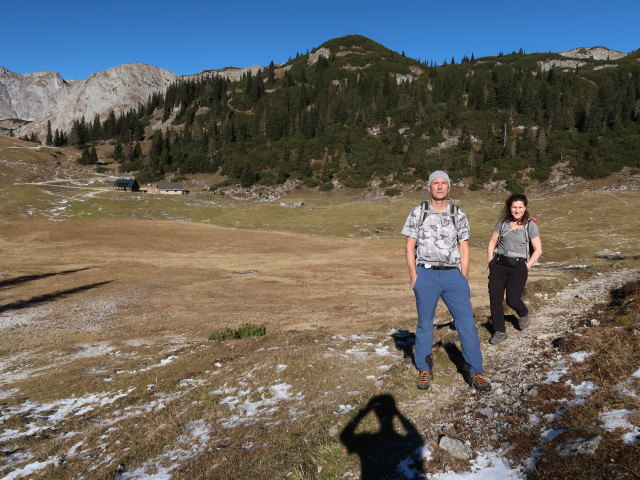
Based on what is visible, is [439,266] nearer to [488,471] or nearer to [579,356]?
[579,356]

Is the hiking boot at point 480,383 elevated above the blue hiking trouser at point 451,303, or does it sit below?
below

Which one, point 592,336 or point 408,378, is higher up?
point 592,336

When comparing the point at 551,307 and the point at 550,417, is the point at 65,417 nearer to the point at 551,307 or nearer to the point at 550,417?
the point at 550,417

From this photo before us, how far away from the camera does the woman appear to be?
7.89 metres

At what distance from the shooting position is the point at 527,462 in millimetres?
3705

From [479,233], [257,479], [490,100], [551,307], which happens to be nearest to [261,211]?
[479,233]

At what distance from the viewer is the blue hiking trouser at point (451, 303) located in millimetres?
5809

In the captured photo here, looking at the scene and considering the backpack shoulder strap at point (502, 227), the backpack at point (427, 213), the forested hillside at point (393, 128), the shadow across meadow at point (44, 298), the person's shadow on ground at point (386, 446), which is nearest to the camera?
the person's shadow on ground at point (386, 446)

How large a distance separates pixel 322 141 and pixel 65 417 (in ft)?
373

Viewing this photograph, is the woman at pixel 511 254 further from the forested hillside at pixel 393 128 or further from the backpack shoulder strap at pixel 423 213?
the forested hillside at pixel 393 128

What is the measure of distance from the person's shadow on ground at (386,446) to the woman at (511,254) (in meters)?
3.91

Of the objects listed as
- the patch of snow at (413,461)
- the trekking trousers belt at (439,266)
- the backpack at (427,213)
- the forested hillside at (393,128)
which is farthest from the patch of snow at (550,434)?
the forested hillside at (393,128)

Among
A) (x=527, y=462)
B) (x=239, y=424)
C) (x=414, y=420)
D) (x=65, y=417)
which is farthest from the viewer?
(x=65, y=417)

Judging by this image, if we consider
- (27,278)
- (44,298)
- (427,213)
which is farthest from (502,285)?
(27,278)
